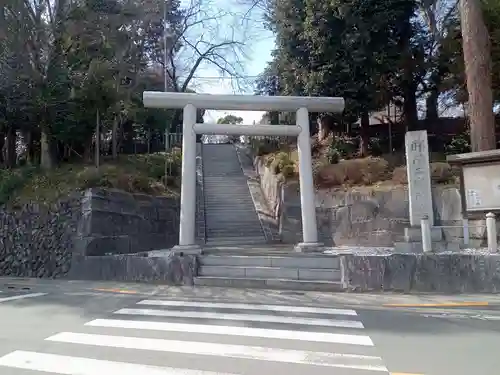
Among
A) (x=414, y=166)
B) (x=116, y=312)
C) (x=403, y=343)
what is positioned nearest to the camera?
(x=403, y=343)

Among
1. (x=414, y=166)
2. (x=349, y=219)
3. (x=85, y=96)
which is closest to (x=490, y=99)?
(x=414, y=166)

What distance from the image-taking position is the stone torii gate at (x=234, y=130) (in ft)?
40.7

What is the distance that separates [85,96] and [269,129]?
26.4 feet

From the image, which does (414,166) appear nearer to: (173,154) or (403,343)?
(403,343)

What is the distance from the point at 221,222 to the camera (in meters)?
18.5

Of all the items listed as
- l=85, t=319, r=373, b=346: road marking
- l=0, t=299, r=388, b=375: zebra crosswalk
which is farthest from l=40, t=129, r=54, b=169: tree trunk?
l=85, t=319, r=373, b=346: road marking

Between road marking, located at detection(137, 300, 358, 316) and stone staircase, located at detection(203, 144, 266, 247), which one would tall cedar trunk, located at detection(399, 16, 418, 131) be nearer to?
stone staircase, located at detection(203, 144, 266, 247)

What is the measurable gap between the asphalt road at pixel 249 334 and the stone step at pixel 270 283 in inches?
19.3

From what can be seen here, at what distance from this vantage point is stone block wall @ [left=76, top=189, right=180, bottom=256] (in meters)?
14.2

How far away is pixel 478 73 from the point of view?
13.2 m

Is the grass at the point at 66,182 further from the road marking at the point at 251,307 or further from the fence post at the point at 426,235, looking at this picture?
the fence post at the point at 426,235

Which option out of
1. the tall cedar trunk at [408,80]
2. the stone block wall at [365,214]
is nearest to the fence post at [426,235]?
the stone block wall at [365,214]

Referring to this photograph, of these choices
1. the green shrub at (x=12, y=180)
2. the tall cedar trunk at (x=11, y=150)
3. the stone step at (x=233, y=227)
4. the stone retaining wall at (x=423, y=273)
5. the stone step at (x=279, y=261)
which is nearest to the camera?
the stone retaining wall at (x=423, y=273)

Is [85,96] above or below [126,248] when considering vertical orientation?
above
